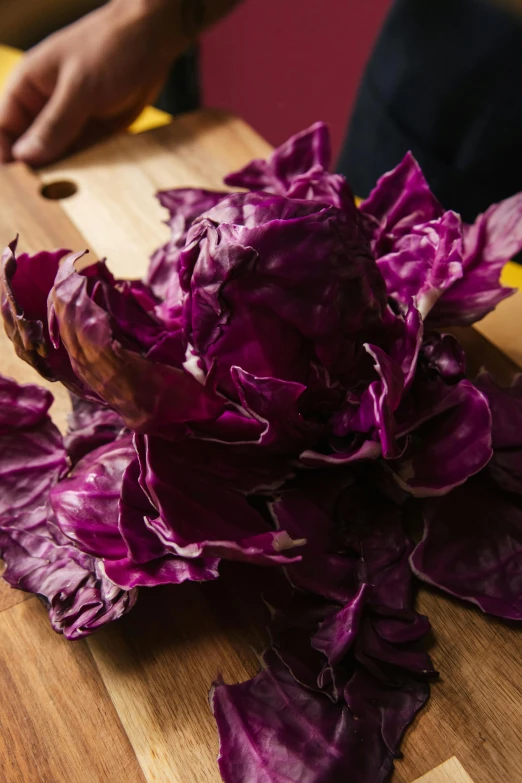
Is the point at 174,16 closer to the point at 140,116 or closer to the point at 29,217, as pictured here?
the point at 140,116

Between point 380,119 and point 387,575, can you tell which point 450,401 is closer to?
point 387,575

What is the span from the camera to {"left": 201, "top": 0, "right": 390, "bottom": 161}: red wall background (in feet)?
5.92

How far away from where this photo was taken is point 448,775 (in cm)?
48

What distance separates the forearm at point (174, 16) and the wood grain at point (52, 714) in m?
0.84

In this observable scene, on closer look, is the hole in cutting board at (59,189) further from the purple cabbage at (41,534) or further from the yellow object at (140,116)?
the purple cabbage at (41,534)

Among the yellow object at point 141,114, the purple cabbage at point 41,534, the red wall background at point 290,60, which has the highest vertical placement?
the yellow object at point 141,114

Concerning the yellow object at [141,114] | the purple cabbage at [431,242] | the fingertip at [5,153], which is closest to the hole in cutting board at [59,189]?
the fingertip at [5,153]

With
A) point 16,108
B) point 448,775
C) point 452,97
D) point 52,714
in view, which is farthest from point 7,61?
point 448,775

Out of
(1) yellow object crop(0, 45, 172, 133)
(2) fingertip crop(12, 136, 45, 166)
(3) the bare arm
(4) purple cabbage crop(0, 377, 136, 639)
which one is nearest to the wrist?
(3) the bare arm

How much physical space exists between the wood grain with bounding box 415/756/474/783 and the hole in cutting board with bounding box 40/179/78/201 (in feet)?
2.59

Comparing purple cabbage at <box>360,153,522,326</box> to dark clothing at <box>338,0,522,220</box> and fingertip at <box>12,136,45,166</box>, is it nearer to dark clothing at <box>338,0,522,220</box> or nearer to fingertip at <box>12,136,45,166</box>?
dark clothing at <box>338,0,522,220</box>

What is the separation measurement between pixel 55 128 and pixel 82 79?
0.08 metres

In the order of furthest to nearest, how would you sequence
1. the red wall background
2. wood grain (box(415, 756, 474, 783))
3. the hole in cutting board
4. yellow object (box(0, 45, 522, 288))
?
the red wall background
yellow object (box(0, 45, 522, 288))
the hole in cutting board
wood grain (box(415, 756, 474, 783))

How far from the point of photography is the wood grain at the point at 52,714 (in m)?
0.49
